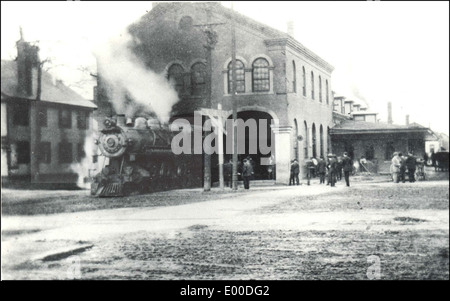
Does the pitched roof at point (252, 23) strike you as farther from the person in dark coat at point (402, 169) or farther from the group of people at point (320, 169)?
the person in dark coat at point (402, 169)

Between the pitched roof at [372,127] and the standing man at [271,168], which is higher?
the pitched roof at [372,127]

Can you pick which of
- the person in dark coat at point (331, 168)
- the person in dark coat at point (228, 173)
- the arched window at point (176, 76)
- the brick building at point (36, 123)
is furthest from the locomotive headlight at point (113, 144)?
the person in dark coat at point (331, 168)

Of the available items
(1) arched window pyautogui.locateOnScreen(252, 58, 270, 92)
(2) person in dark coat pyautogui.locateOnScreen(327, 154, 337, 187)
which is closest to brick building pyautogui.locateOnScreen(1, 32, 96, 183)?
(1) arched window pyautogui.locateOnScreen(252, 58, 270, 92)

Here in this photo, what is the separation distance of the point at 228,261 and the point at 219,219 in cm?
55

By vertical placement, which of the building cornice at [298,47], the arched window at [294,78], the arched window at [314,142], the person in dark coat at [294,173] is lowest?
the person in dark coat at [294,173]

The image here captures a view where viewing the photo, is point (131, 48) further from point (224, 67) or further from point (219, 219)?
point (219, 219)

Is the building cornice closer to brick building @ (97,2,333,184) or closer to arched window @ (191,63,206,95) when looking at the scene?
brick building @ (97,2,333,184)

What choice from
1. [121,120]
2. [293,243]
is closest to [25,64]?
[121,120]

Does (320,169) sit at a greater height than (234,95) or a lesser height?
lesser

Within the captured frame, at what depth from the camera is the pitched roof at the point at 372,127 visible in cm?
540

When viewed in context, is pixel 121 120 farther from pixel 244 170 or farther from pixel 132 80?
pixel 244 170

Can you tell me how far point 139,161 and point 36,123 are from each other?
2.41m

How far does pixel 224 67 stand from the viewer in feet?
19.2

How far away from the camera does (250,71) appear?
19.0 feet
